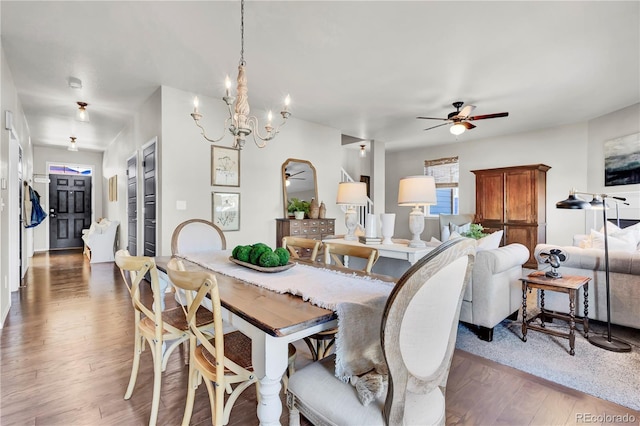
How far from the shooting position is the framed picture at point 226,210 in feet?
14.4

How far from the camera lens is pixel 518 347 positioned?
2465 mm

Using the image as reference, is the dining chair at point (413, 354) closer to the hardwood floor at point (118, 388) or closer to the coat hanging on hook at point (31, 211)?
the hardwood floor at point (118, 388)

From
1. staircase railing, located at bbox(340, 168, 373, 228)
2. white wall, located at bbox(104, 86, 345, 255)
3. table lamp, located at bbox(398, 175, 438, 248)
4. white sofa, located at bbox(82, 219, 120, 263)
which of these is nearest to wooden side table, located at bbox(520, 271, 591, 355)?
table lamp, located at bbox(398, 175, 438, 248)

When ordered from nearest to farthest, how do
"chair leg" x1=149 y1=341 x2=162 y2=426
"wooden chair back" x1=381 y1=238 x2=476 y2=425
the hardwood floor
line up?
1. "wooden chair back" x1=381 y1=238 x2=476 y2=425
2. "chair leg" x1=149 y1=341 x2=162 y2=426
3. the hardwood floor

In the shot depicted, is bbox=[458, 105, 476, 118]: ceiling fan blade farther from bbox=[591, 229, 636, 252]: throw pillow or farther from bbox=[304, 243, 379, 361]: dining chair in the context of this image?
bbox=[304, 243, 379, 361]: dining chair

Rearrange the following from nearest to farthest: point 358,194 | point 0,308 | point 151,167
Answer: point 0,308
point 358,194
point 151,167

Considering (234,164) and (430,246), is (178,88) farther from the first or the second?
(430,246)

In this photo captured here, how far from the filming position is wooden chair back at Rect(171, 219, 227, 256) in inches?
99.6

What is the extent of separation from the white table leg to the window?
7.17 meters

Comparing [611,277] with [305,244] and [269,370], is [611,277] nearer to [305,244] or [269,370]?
[305,244]

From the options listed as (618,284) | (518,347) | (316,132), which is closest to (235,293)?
(518,347)

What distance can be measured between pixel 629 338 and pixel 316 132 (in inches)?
186

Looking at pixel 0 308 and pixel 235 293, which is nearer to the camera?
pixel 235 293

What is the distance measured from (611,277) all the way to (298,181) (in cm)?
403
